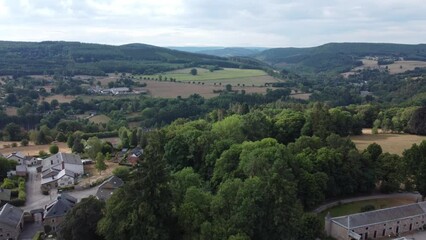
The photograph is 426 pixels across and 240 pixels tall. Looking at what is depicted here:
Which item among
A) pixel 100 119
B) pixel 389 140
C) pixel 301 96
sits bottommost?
pixel 100 119

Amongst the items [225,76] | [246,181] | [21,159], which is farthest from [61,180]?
[225,76]

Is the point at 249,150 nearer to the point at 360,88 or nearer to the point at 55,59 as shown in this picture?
the point at 360,88

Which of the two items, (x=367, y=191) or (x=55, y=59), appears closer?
(x=367, y=191)

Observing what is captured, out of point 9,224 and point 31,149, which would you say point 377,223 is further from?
point 31,149

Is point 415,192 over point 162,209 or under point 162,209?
under

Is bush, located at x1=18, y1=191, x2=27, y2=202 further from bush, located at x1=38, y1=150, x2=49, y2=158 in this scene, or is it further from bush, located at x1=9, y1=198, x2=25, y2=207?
bush, located at x1=38, y1=150, x2=49, y2=158

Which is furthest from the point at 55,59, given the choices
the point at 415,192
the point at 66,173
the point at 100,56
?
the point at 415,192

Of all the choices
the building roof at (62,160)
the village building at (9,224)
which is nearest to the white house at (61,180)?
the building roof at (62,160)
